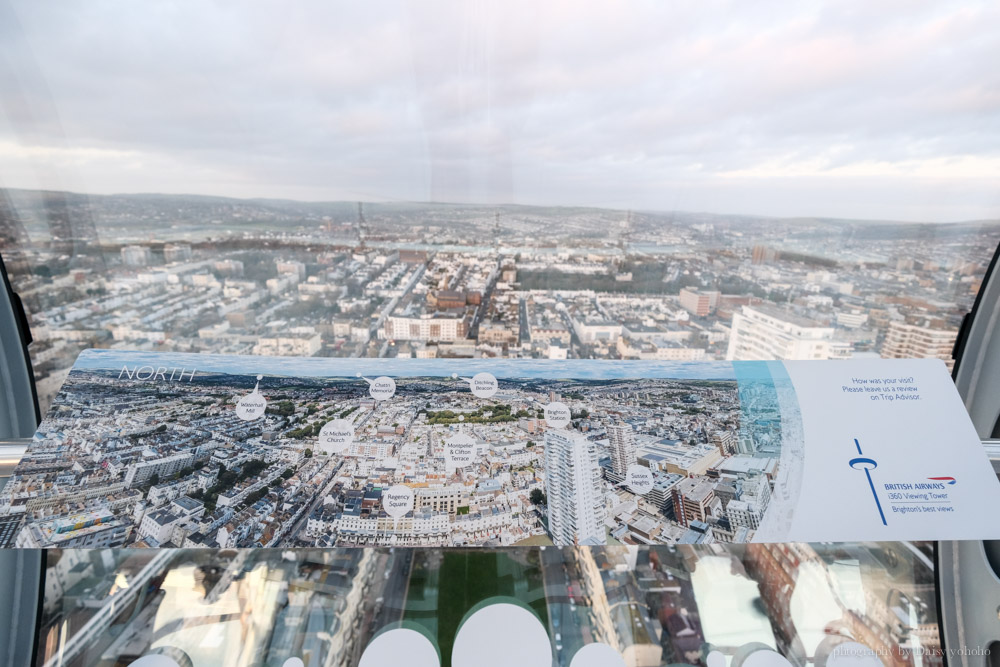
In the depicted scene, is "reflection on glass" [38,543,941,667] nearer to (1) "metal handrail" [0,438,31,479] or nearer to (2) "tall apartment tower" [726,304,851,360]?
(1) "metal handrail" [0,438,31,479]

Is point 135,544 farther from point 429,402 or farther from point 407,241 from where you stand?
point 407,241

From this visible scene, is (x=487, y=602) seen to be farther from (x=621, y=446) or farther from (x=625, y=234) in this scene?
(x=625, y=234)

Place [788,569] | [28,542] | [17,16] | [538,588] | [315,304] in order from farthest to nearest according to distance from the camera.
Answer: [315,304], [17,16], [788,569], [538,588], [28,542]

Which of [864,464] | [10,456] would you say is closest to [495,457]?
[864,464]

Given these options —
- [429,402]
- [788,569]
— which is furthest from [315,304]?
[788,569]

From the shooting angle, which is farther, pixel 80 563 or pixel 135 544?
pixel 80 563
